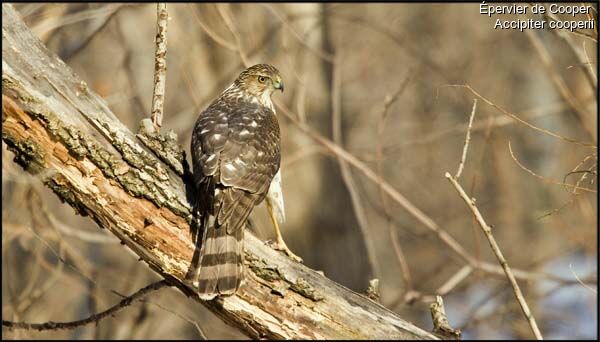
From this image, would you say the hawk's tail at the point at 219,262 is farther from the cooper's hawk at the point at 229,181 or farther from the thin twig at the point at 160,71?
the thin twig at the point at 160,71

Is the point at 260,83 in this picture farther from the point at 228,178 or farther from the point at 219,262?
the point at 219,262

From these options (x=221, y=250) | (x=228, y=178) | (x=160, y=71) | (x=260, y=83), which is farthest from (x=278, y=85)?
(x=221, y=250)

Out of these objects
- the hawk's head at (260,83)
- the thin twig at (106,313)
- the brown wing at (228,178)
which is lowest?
the thin twig at (106,313)

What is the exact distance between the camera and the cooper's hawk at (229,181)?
3334mm

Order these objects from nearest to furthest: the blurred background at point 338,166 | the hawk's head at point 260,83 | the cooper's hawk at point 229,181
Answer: the cooper's hawk at point 229,181 < the hawk's head at point 260,83 < the blurred background at point 338,166

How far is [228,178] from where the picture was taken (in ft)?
12.3

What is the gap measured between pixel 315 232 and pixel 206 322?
1320 mm

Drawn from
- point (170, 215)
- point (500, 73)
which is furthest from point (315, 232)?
point (500, 73)

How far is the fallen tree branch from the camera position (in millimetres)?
3229

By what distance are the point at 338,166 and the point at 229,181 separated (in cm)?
448

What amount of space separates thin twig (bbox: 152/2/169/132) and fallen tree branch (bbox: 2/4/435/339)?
31 cm

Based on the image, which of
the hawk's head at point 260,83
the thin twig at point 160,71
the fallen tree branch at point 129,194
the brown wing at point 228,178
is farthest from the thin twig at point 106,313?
the hawk's head at point 260,83

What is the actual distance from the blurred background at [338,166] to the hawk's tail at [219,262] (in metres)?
0.90

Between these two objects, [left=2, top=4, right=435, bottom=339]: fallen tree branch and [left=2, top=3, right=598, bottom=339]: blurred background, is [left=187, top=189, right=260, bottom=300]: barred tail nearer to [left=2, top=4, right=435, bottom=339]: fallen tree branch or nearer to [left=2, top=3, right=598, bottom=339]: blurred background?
[left=2, top=4, right=435, bottom=339]: fallen tree branch
